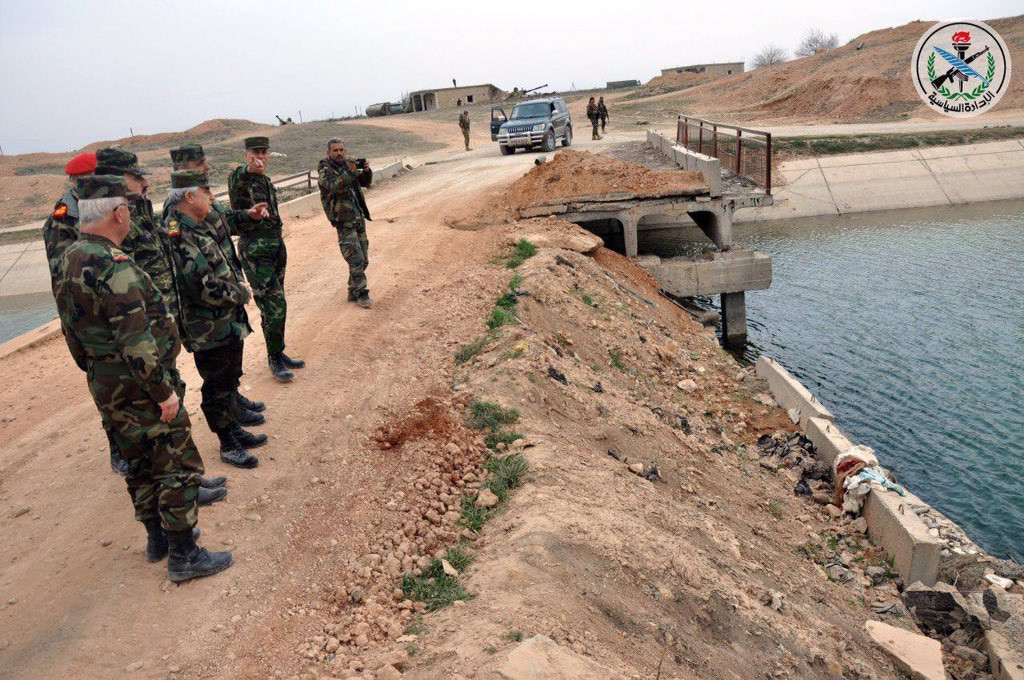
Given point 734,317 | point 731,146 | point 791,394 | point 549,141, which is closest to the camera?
point 791,394

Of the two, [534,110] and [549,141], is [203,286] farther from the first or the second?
[534,110]

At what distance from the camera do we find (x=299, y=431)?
20.4 feet

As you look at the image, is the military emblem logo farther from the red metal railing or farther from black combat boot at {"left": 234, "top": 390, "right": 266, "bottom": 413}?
Answer: black combat boot at {"left": 234, "top": 390, "right": 266, "bottom": 413}

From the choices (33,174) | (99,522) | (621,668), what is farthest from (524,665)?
(33,174)

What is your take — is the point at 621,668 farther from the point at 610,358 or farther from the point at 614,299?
the point at 614,299

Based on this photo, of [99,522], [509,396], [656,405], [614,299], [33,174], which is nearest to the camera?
[99,522]

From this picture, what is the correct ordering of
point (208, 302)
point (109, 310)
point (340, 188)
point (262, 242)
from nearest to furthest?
1. point (109, 310)
2. point (208, 302)
3. point (262, 242)
4. point (340, 188)

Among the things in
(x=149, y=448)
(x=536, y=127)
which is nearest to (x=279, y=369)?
(x=149, y=448)

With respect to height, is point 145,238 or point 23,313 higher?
point 145,238

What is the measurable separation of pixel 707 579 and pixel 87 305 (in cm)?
434

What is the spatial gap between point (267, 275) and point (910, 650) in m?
6.30

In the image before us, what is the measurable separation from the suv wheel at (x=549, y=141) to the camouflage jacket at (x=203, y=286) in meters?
21.5

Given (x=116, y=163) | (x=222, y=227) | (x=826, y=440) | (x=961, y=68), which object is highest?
(x=961, y=68)

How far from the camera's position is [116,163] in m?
5.47
